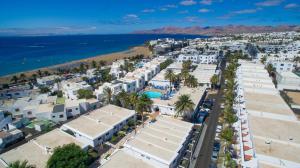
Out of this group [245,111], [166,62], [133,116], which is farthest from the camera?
[166,62]

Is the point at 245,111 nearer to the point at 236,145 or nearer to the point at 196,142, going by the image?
the point at 236,145

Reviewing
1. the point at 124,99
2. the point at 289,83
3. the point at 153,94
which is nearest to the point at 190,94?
the point at 153,94

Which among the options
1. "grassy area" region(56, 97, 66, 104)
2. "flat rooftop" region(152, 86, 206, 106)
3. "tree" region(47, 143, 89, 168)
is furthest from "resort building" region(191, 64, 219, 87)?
"tree" region(47, 143, 89, 168)

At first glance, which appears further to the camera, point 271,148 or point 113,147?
point 113,147

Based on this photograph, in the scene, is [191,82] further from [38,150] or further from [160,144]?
[38,150]

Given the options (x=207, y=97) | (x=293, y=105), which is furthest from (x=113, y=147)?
(x=293, y=105)

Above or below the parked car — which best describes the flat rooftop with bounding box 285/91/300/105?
above

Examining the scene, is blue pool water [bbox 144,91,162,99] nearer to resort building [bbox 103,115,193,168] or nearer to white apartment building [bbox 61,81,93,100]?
white apartment building [bbox 61,81,93,100]
